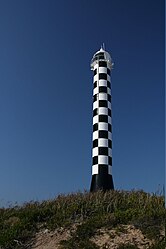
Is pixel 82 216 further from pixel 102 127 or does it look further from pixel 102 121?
pixel 102 121

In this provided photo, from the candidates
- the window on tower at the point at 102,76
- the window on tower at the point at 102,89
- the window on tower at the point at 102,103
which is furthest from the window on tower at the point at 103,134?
the window on tower at the point at 102,76

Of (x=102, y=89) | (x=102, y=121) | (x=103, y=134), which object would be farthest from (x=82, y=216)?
(x=102, y=89)

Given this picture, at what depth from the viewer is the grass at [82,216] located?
802 cm

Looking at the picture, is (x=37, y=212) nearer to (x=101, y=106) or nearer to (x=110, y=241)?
(x=110, y=241)

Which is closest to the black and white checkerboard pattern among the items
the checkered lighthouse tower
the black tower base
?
the checkered lighthouse tower

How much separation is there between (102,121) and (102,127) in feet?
0.82

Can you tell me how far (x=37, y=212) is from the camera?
9.25 m

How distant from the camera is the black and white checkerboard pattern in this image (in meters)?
14.7

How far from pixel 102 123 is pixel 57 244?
A: 7.83 m

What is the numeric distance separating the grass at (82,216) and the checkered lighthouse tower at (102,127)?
13.0 feet

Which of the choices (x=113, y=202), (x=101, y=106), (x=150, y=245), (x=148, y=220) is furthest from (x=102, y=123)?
(x=150, y=245)

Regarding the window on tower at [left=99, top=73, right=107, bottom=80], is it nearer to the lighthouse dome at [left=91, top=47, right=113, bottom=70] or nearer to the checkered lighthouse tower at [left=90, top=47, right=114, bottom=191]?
the checkered lighthouse tower at [left=90, top=47, right=114, bottom=191]

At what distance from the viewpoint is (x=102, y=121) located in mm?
15164

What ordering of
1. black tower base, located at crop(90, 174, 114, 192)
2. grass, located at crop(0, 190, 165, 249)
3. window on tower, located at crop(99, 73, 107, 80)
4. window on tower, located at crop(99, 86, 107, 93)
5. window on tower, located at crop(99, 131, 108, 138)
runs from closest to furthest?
1. grass, located at crop(0, 190, 165, 249)
2. black tower base, located at crop(90, 174, 114, 192)
3. window on tower, located at crop(99, 131, 108, 138)
4. window on tower, located at crop(99, 86, 107, 93)
5. window on tower, located at crop(99, 73, 107, 80)
